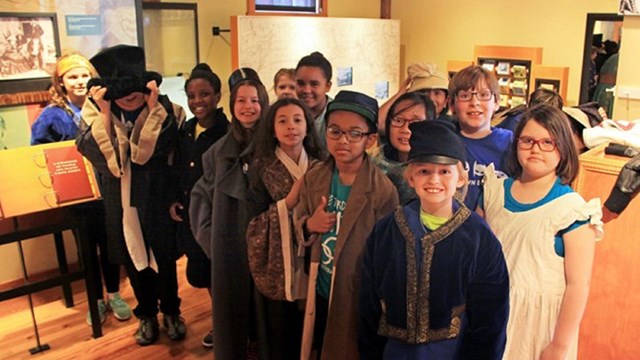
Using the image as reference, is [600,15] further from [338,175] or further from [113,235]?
[113,235]

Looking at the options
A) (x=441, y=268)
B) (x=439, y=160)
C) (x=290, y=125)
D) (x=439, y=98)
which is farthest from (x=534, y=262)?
(x=439, y=98)

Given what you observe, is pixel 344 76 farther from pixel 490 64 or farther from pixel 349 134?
pixel 349 134

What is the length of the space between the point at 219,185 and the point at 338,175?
2.07ft

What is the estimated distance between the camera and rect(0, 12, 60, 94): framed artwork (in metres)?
3.38

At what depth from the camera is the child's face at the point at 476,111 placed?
1984 mm

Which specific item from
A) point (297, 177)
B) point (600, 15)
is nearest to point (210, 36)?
point (297, 177)

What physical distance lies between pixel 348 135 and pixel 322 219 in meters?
0.29

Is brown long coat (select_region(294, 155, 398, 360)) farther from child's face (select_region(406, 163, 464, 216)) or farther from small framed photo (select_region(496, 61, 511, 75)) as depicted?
small framed photo (select_region(496, 61, 511, 75))

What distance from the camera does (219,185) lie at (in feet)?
7.47

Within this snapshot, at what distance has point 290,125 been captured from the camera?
80.1 inches

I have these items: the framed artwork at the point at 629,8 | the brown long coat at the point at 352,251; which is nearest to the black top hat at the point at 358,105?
the brown long coat at the point at 352,251

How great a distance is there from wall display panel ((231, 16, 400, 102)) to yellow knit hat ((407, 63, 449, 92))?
2416 millimetres

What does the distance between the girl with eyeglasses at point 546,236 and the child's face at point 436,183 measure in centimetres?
33

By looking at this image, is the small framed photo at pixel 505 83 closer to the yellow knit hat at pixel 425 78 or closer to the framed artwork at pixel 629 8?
the framed artwork at pixel 629 8
